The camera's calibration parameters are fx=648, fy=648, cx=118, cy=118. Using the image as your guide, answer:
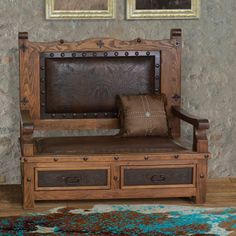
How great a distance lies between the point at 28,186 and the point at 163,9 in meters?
2.16

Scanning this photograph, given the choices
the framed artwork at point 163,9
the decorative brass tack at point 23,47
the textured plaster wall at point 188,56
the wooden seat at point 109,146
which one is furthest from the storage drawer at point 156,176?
the framed artwork at point 163,9

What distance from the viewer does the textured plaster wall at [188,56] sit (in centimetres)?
609

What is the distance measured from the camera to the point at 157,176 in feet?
17.9

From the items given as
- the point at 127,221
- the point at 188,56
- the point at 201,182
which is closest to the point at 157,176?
the point at 201,182

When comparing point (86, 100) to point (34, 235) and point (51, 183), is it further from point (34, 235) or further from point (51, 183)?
point (34, 235)

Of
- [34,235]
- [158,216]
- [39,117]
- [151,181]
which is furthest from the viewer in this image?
[39,117]

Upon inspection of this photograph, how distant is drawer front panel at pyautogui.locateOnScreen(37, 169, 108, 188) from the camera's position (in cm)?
534

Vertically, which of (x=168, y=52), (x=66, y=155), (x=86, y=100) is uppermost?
(x=168, y=52)

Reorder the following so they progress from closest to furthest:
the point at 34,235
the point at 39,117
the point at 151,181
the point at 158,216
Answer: the point at 34,235 → the point at 158,216 → the point at 151,181 → the point at 39,117

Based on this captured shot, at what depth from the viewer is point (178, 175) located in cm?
547

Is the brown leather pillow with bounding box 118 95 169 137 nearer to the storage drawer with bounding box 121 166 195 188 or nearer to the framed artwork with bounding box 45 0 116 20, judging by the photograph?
the storage drawer with bounding box 121 166 195 188

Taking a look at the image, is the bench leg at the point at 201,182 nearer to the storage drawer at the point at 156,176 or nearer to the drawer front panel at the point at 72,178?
the storage drawer at the point at 156,176

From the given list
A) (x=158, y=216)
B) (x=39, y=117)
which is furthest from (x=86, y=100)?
(x=158, y=216)

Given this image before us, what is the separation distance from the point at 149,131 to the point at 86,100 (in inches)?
27.4
